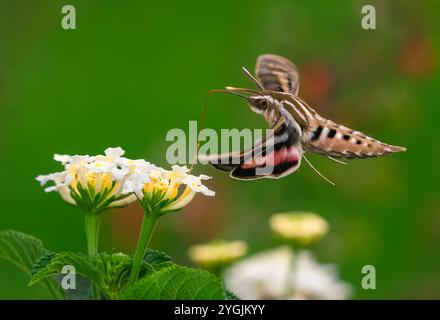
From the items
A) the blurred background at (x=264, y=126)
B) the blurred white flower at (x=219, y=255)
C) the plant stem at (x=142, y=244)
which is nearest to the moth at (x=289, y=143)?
the plant stem at (x=142, y=244)

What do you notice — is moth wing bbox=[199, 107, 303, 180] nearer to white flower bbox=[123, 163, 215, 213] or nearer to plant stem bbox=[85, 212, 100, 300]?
white flower bbox=[123, 163, 215, 213]

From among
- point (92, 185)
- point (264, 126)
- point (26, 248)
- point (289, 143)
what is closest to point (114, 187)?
point (92, 185)

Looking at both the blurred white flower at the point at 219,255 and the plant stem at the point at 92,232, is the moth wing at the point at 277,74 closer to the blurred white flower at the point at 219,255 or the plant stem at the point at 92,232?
the blurred white flower at the point at 219,255

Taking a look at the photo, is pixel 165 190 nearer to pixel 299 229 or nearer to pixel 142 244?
pixel 142 244

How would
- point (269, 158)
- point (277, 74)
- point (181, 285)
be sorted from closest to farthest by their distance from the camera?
point (181, 285), point (269, 158), point (277, 74)

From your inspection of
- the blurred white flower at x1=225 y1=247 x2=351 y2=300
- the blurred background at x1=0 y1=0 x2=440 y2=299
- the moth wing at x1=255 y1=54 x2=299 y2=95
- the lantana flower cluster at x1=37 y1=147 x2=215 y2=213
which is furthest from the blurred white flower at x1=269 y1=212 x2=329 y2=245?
the blurred background at x1=0 y1=0 x2=440 y2=299

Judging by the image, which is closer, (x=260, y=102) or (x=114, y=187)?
(x=114, y=187)

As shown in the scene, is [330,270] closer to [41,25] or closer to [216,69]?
[216,69]

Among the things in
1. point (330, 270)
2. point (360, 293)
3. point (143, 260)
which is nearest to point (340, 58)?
point (360, 293)
